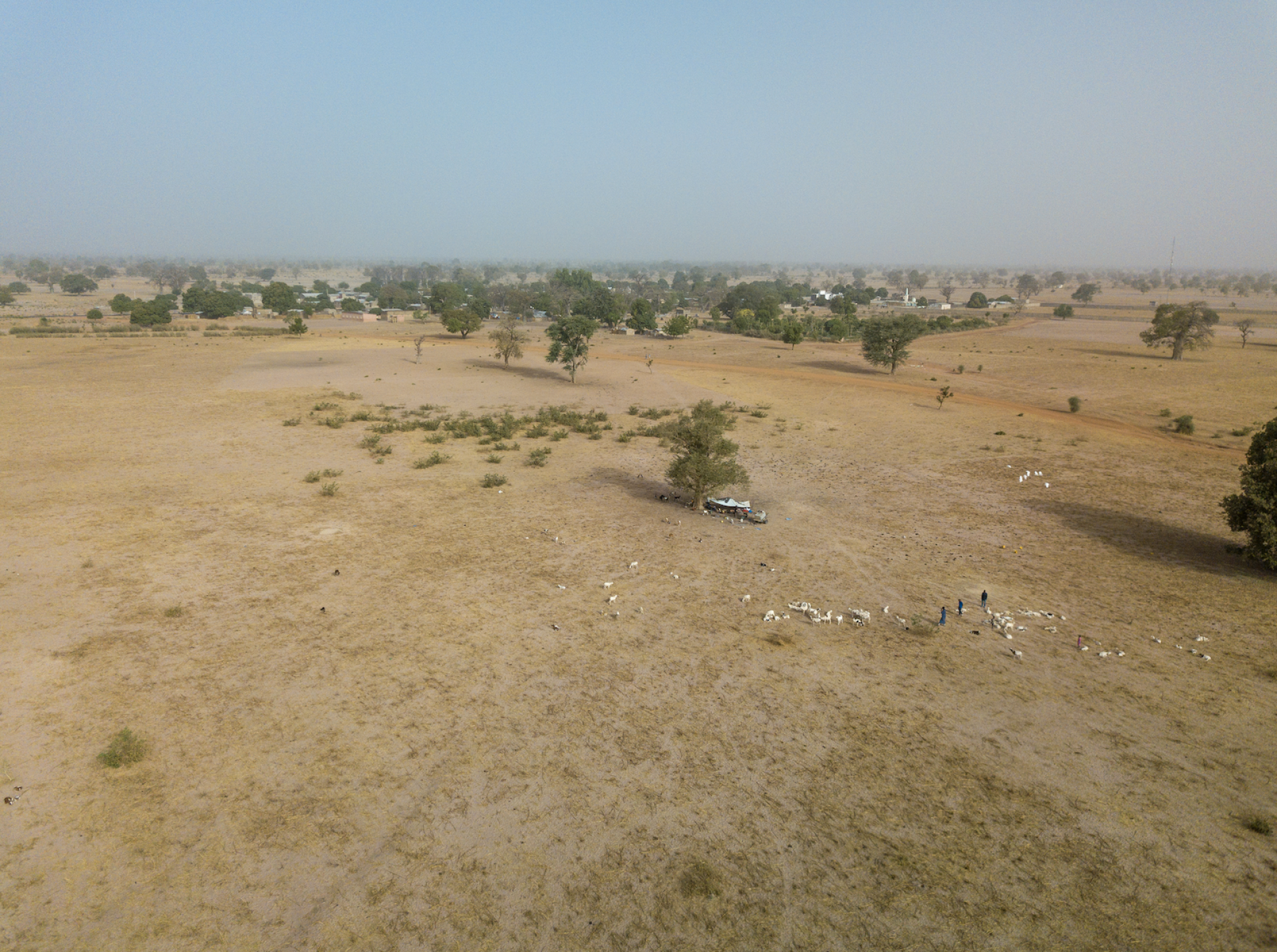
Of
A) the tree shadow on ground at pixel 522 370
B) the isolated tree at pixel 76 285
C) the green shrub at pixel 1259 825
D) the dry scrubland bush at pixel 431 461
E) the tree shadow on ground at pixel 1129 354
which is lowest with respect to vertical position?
the green shrub at pixel 1259 825

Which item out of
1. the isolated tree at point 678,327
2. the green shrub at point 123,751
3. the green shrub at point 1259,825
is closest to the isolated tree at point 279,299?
the isolated tree at point 678,327

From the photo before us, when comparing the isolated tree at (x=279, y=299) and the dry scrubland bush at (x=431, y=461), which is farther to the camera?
the isolated tree at (x=279, y=299)

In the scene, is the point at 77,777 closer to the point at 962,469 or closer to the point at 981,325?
A: the point at 962,469

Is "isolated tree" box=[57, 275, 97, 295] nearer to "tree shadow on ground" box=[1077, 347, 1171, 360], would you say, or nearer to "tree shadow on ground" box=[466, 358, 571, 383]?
"tree shadow on ground" box=[466, 358, 571, 383]

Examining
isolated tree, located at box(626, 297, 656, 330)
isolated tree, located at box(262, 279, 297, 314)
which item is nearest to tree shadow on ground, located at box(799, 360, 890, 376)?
isolated tree, located at box(626, 297, 656, 330)

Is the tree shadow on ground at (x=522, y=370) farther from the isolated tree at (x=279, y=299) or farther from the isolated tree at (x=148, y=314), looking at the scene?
the isolated tree at (x=279, y=299)
